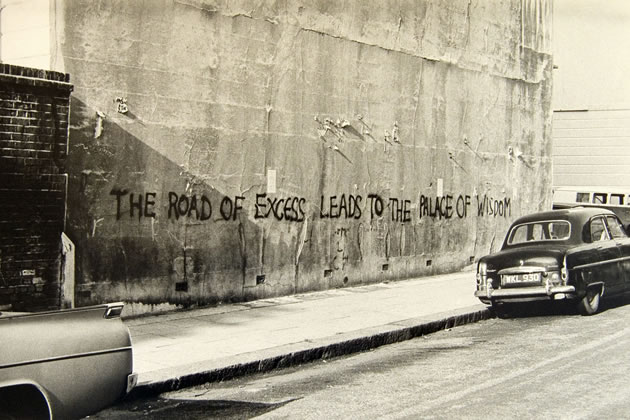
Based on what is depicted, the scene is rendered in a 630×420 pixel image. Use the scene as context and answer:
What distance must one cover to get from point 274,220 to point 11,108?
4568 mm

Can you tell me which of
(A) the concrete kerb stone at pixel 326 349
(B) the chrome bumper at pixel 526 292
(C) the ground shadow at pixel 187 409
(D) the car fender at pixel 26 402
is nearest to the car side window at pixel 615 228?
(B) the chrome bumper at pixel 526 292

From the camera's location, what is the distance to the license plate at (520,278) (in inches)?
420

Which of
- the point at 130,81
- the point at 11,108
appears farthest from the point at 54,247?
the point at 130,81

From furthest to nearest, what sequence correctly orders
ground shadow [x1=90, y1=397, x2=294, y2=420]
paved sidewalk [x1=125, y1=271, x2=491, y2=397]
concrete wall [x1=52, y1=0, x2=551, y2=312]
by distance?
concrete wall [x1=52, y1=0, x2=551, y2=312] < paved sidewalk [x1=125, y1=271, x2=491, y2=397] < ground shadow [x1=90, y1=397, x2=294, y2=420]

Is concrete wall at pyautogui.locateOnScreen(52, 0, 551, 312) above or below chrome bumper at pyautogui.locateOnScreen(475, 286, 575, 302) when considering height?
above

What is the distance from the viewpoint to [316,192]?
13.2 m

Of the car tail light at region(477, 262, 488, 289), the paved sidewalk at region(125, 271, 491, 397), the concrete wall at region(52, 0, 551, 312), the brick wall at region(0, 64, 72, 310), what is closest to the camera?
the paved sidewalk at region(125, 271, 491, 397)

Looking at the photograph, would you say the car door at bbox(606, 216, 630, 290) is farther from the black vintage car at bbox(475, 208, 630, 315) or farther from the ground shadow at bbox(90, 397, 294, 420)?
the ground shadow at bbox(90, 397, 294, 420)

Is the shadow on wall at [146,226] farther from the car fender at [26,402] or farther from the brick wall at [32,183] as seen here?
the car fender at [26,402]

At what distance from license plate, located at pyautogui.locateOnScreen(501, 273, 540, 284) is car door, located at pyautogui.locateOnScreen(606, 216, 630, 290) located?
179 cm

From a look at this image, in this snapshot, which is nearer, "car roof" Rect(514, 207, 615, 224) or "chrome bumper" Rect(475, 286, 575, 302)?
"chrome bumper" Rect(475, 286, 575, 302)

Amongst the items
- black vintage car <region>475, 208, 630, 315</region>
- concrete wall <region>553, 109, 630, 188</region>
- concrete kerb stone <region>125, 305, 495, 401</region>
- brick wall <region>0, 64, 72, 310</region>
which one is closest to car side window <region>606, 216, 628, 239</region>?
black vintage car <region>475, 208, 630, 315</region>

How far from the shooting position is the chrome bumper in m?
10.5

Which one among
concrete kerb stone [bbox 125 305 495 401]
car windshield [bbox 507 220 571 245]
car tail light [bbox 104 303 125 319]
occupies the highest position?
car windshield [bbox 507 220 571 245]
